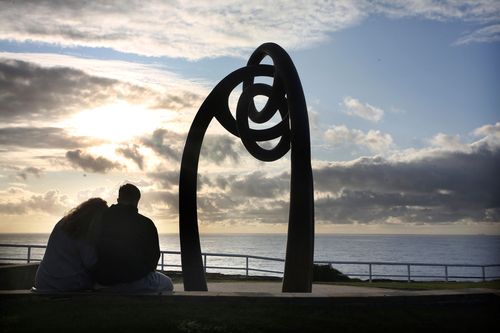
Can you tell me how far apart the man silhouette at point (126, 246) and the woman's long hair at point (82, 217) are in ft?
0.42

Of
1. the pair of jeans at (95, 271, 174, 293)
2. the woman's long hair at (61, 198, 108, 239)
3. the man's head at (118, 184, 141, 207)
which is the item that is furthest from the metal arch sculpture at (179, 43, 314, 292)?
the woman's long hair at (61, 198, 108, 239)

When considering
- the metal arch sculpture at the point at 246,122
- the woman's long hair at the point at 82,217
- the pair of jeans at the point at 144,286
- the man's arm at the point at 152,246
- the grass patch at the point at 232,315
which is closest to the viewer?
the grass patch at the point at 232,315

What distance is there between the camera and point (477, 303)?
812 cm

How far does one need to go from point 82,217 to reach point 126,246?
0.68 m

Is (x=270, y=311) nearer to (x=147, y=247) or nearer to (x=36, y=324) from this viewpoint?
(x=147, y=247)

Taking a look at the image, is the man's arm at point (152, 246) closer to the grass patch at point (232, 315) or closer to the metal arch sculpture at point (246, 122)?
the grass patch at point (232, 315)

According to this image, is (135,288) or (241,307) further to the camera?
(135,288)

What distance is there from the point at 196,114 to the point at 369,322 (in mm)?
8144

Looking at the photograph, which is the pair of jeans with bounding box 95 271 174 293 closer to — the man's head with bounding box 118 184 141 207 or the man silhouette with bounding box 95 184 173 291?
the man silhouette with bounding box 95 184 173 291

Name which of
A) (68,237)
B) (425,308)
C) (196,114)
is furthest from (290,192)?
(68,237)

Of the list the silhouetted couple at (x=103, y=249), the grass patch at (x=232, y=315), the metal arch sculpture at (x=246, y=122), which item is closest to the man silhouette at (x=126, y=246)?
the silhouetted couple at (x=103, y=249)

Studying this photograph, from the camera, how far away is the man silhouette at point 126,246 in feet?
25.0

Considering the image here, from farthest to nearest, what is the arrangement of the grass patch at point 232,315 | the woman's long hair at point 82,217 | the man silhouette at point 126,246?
the man silhouette at point 126,246 < the woman's long hair at point 82,217 < the grass patch at point 232,315

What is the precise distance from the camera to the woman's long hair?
24.5 ft
